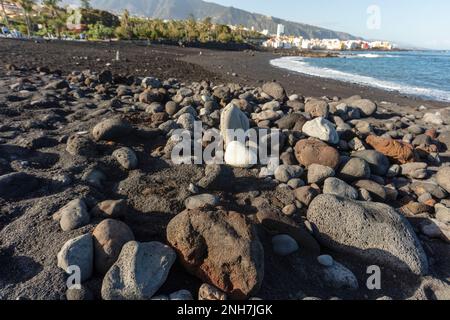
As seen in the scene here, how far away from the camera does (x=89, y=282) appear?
108 inches

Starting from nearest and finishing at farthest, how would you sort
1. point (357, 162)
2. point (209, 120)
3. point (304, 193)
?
1. point (304, 193)
2. point (357, 162)
3. point (209, 120)

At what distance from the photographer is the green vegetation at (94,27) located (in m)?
48.7

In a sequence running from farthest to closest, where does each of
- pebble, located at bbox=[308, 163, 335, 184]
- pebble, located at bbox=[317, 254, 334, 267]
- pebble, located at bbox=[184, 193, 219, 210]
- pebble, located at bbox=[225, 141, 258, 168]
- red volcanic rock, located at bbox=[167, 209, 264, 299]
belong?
1. pebble, located at bbox=[225, 141, 258, 168]
2. pebble, located at bbox=[308, 163, 335, 184]
3. pebble, located at bbox=[184, 193, 219, 210]
4. pebble, located at bbox=[317, 254, 334, 267]
5. red volcanic rock, located at bbox=[167, 209, 264, 299]

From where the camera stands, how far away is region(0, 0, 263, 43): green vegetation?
160 ft

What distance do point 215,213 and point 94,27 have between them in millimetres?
63337

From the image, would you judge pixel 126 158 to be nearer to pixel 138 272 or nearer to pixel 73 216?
pixel 73 216

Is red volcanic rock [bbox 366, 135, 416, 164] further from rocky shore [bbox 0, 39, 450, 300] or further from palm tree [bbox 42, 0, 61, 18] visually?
palm tree [bbox 42, 0, 61, 18]

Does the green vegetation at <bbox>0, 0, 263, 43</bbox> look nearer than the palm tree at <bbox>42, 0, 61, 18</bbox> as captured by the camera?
Yes

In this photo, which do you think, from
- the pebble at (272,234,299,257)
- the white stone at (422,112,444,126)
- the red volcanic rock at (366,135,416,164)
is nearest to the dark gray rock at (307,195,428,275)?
the pebble at (272,234,299,257)

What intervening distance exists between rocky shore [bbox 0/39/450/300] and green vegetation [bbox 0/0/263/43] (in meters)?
48.0
